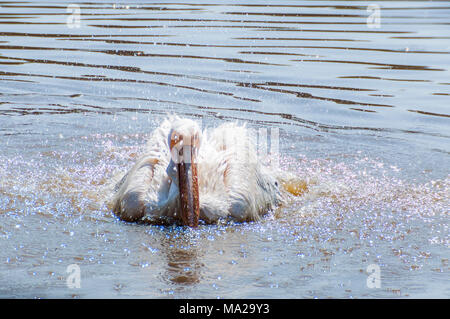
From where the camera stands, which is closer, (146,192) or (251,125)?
(146,192)

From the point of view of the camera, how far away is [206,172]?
250 inches

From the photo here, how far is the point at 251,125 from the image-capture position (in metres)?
8.77

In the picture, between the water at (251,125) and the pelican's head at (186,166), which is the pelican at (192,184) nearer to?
the pelican's head at (186,166)

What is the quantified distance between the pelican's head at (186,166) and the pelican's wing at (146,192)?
0.55 ft

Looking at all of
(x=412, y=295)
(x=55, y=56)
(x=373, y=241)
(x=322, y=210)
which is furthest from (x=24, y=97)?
(x=412, y=295)

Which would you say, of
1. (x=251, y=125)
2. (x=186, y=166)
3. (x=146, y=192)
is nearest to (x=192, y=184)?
(x=186, y=166)

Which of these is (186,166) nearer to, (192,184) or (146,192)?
(192,184)

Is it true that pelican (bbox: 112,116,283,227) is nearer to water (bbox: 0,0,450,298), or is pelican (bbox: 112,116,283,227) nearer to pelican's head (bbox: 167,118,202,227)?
pelican's head (bbox: 167,118,202,227)

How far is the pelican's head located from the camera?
558 centimetres

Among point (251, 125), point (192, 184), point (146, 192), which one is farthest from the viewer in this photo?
point (251, 125)

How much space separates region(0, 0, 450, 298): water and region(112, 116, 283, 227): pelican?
141 millimetres

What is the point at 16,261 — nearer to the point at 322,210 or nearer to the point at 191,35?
the point at 322,210

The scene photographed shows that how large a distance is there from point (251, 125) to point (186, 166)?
3.19 meters

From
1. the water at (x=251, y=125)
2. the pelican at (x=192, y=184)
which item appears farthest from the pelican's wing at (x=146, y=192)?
the water at (x=251, y=125)
